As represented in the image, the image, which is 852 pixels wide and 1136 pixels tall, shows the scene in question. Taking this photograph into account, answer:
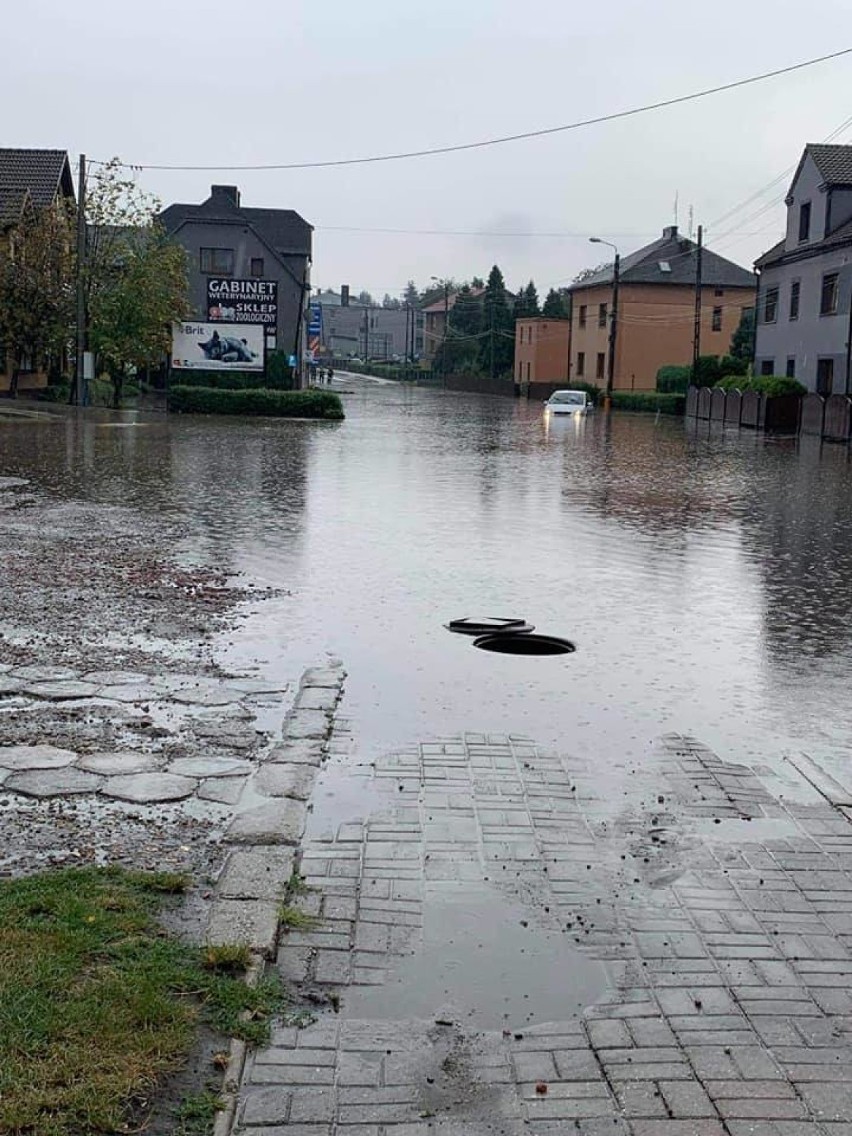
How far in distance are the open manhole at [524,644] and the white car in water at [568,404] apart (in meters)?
49.0

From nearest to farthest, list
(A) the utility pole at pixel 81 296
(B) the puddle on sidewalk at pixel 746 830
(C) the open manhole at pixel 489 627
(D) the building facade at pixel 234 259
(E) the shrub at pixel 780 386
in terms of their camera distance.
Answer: (B) the puddle on sidewalk at pixel 746 830 < (C) the open manhole at pixel 489 627 < (A) the utility pole at pixel 81 296 < (E) the shrub at pixel 780 386 < (D) the building facade at pixel 234 259

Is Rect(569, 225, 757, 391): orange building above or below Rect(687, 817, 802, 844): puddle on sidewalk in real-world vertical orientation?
above

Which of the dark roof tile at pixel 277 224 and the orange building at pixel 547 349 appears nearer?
the dark roof tile at pixel 277 224

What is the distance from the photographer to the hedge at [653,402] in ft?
211

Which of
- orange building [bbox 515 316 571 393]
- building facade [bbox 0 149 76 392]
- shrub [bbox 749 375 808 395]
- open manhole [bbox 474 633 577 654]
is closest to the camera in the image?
open manhole [bbox 474 633 577 654]

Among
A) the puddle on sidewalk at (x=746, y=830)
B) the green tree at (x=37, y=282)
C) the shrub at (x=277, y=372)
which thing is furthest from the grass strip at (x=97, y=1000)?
the shrub at (x=277, y=372)

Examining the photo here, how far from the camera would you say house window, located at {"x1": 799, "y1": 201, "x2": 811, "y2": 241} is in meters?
52.0

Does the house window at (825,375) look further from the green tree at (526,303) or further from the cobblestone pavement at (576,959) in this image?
the green tree at (526,303)

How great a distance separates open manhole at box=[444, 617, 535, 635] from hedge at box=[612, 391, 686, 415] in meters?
55.6

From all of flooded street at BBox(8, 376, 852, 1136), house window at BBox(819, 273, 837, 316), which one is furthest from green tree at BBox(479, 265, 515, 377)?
flooded street at BBox(8, 376, 852, 1136)

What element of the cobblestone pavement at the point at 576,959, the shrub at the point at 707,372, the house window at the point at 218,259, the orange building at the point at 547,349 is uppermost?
the house window at the point at 218,259

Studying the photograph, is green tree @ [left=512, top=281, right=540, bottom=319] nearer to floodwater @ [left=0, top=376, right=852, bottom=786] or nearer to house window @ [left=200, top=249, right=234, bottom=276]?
house window @ [left=200, top=249, right=234, bottom=276]

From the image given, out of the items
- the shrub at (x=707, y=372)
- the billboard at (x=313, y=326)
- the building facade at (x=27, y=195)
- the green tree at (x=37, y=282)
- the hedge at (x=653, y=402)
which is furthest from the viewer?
the billboard at (x=313, y=326)

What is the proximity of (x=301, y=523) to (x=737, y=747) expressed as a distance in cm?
973
